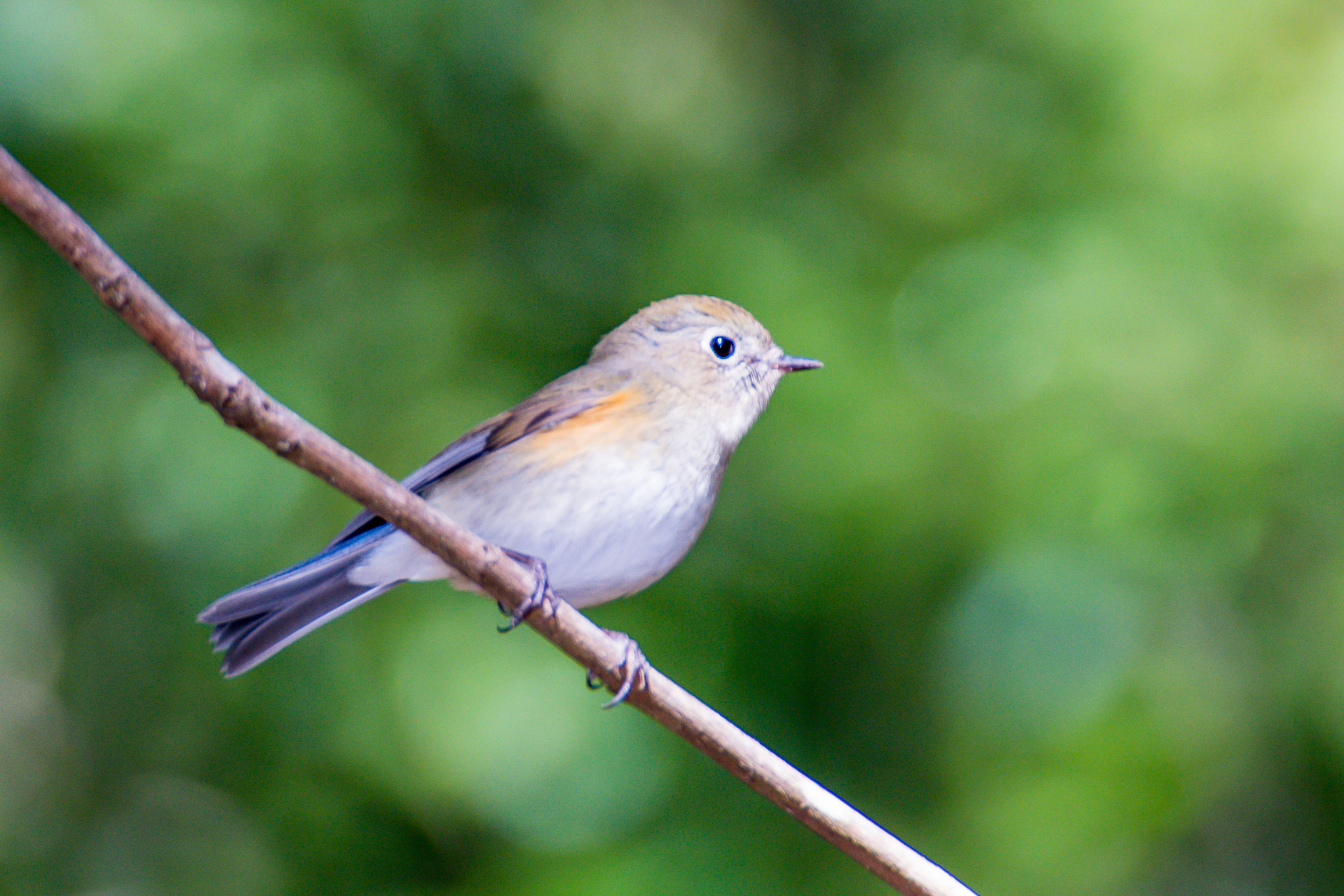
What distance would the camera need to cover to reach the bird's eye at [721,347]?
1.90 meters

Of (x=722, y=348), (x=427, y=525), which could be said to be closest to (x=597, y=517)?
(x=722, y=348)

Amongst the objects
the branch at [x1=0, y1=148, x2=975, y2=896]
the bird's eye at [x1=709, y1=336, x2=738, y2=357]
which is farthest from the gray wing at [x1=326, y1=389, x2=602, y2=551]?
the branch at [x1=0, y1=148, x2=975, y2=896]

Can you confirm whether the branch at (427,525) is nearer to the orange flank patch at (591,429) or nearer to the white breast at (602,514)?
the white breast at (602,514)

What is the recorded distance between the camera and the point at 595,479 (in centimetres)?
185

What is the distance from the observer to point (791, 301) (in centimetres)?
322

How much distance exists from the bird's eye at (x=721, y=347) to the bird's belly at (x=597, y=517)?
22cm

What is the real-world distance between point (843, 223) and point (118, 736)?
9.49 feet

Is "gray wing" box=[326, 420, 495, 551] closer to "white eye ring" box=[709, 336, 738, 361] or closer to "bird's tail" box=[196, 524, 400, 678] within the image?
Answer: "bird's tail" box=[196, 524, 400, 678]

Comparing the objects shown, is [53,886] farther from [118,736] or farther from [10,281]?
[10,281]

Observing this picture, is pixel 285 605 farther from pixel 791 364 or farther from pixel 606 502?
pixel 791 364

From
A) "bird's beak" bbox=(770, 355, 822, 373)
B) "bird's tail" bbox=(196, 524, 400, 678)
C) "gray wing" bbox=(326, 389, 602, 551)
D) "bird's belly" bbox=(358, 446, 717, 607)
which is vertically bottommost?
"bird's tail" bbox=(196, 524, 400, 678)

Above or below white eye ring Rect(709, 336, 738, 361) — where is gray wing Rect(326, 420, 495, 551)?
below

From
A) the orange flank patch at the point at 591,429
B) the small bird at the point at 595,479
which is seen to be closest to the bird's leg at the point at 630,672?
the small bird at the point at 595,479

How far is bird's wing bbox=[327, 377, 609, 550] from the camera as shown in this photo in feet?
6.59
